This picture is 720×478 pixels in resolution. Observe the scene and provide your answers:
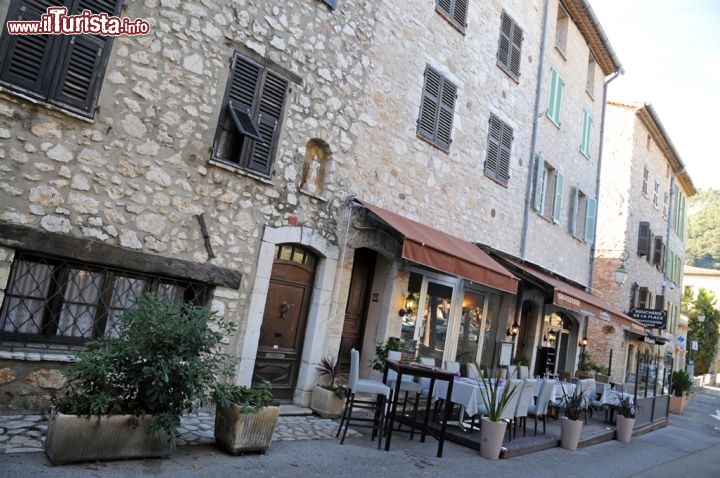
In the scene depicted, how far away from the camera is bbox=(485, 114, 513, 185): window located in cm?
1014

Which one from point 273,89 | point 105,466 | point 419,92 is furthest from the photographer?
point 419,92

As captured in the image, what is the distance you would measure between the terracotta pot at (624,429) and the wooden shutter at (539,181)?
16.0 ft

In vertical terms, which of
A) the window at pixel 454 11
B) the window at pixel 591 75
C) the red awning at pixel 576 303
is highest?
the window at pixel 591 75

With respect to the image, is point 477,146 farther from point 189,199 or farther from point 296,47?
point 189,199

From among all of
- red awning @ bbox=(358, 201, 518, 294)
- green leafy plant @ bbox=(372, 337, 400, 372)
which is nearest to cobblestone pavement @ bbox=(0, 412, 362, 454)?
green leafy plant @ bbox=(372, 337, 400, 372)

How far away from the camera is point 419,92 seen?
8.45m

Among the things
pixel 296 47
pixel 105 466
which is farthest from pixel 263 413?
pixel 296 47

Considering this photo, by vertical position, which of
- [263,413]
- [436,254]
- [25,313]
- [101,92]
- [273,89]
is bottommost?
[263,413]

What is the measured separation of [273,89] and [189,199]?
1885mm

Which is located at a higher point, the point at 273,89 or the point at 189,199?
the point at 273,89

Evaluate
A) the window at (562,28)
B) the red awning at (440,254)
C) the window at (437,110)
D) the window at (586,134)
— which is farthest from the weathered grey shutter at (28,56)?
the window at (586,134)

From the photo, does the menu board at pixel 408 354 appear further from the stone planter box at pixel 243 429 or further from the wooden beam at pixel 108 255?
the wooden beam at pixel 108 255

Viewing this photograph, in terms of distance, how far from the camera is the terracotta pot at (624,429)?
8.72m

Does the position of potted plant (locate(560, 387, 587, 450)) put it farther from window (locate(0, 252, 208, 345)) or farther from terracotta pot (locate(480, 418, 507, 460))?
window (locate(0, 252, 208, 345))
